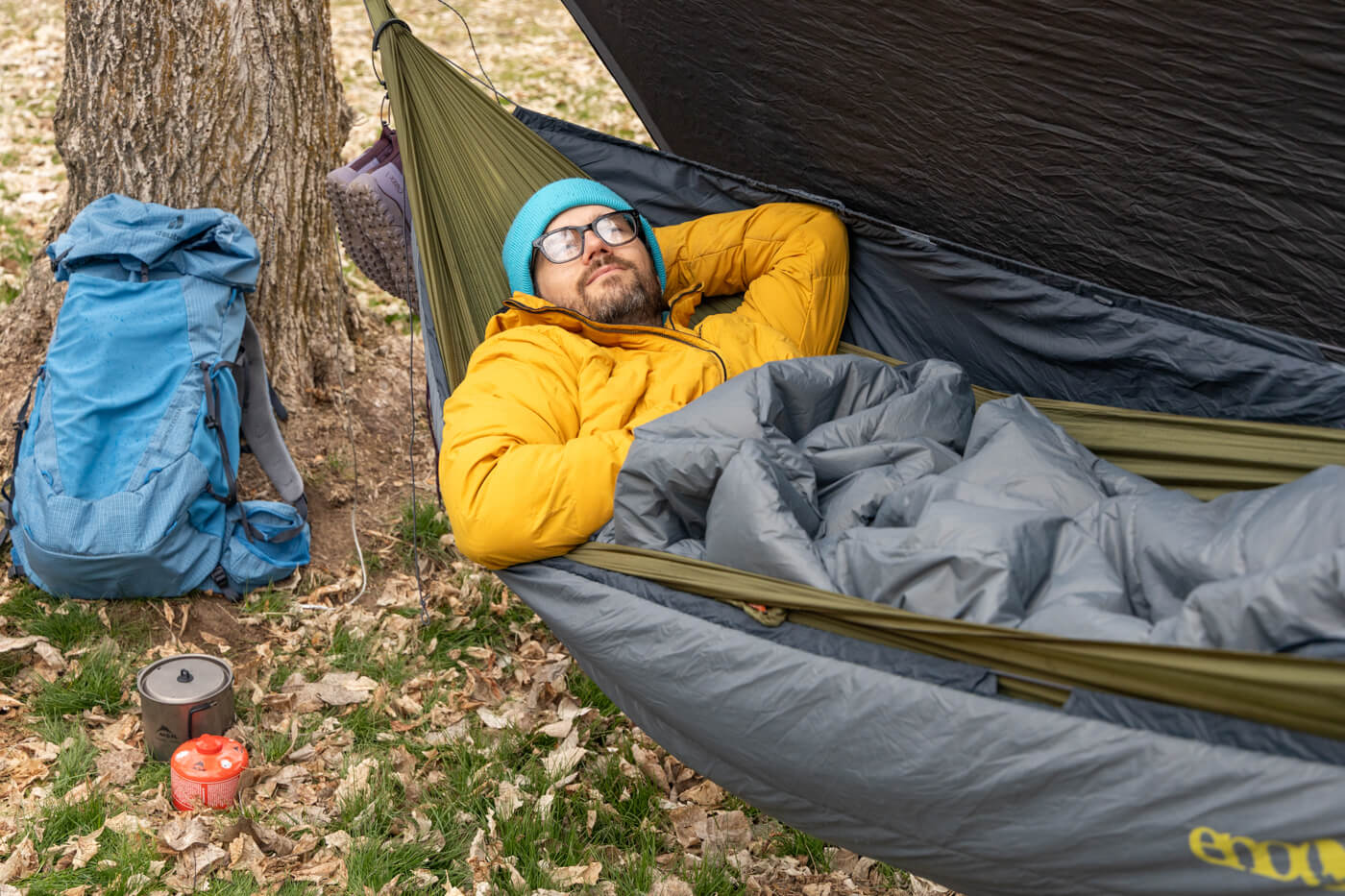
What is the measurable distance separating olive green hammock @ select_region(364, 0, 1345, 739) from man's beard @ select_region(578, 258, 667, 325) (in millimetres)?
253

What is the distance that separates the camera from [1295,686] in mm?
1000

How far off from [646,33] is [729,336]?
0.77m

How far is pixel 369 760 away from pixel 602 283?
3.25ft

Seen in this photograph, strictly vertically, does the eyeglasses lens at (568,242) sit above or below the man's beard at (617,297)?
above

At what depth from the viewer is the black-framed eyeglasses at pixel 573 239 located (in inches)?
84.6

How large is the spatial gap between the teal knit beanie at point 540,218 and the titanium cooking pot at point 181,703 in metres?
0.94

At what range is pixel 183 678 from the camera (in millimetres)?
1893

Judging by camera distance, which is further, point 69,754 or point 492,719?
point 492,719

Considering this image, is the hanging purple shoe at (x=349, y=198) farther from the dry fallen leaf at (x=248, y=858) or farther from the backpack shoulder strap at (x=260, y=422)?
the dry fallen leaf at (x=248, y=858)

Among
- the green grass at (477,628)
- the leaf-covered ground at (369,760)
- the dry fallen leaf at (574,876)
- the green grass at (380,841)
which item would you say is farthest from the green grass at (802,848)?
the green grass at (477,628)

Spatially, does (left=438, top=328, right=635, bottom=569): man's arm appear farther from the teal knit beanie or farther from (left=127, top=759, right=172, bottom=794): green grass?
(left=127, top=759, right=172, bottom=794): green grass

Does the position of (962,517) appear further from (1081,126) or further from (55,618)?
(55,618)

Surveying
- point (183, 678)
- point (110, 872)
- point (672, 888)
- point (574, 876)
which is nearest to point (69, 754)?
point (183, 678)

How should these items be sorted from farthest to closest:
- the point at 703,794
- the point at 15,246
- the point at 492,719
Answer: the point at 15,246, the point at 492,719, the point at 703,794
